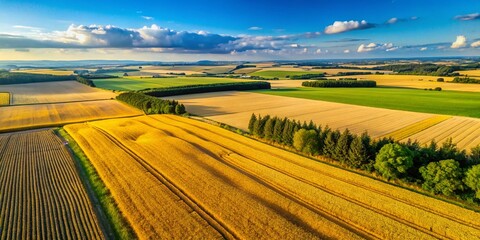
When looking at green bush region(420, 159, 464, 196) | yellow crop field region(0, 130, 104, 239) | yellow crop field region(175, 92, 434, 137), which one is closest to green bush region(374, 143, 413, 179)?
green bush region(420, 159, 464, 196)

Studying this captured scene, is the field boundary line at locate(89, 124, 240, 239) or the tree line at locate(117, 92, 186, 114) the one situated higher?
the tree line at locate(117, 92, 186, 114)

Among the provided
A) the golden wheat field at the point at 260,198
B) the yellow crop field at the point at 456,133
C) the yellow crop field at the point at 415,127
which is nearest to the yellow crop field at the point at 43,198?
the golden wheat field at the point at 260,198

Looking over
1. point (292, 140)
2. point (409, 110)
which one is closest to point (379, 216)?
point (292, 140)

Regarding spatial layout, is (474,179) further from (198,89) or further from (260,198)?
(198,89)

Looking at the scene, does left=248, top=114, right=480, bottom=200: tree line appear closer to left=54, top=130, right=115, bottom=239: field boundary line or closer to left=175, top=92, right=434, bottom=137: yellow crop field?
left=175, top=92, right=434, bottom=137: yellow crop field

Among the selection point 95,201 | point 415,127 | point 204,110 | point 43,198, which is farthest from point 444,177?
point 204,110

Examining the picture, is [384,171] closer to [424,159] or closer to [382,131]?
[424,159]
